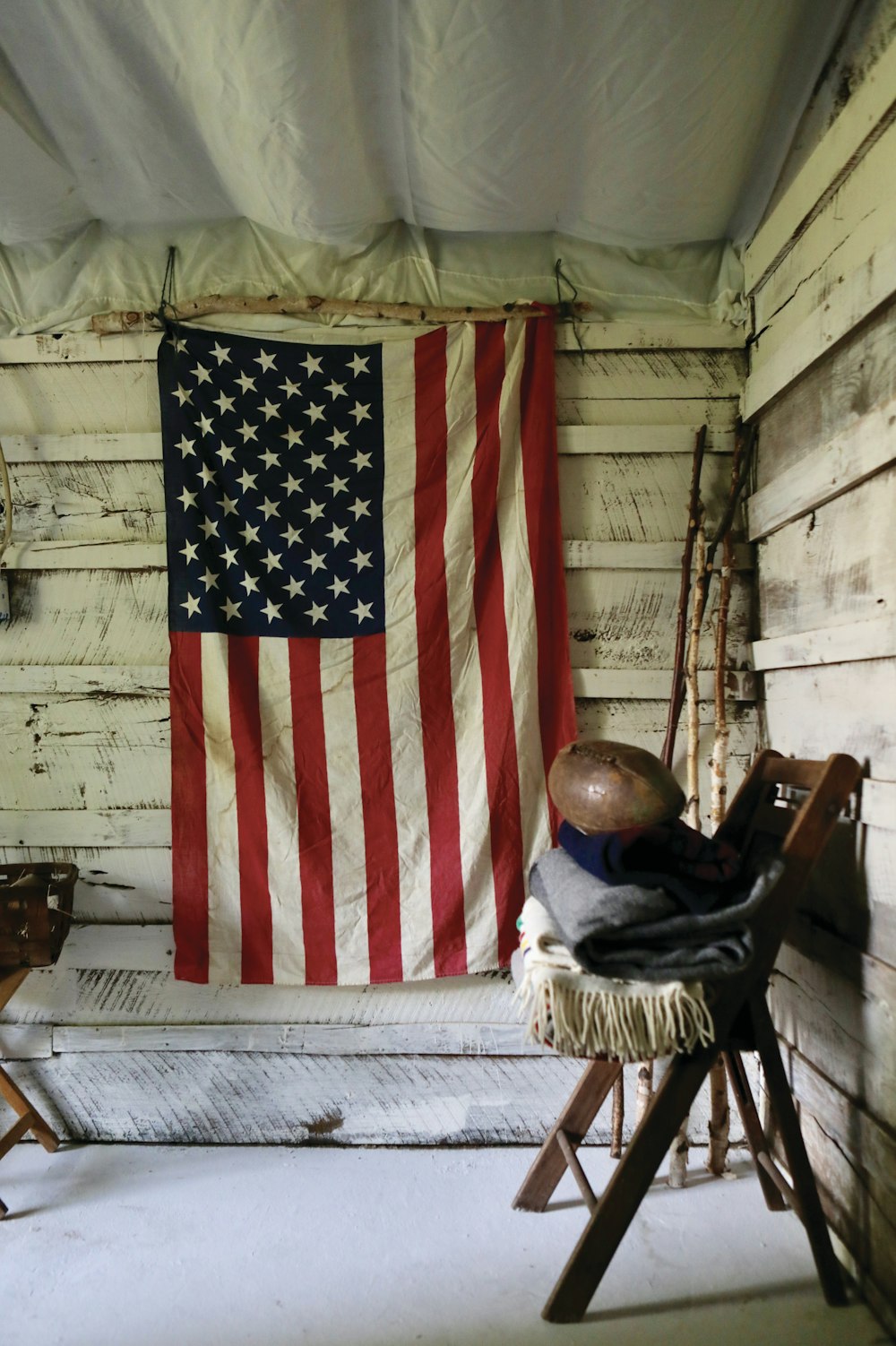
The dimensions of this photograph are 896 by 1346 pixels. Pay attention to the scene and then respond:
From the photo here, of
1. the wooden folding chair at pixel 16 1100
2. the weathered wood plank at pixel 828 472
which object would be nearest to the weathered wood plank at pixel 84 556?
the wooden folding chair at pixel 16 1100

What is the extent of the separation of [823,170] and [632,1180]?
222 centimetres

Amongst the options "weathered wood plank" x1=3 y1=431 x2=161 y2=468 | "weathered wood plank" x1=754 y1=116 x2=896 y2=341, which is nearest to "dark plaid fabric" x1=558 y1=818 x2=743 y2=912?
"weathered wood plank" x1=754 y1=116 x2=896 y2=341

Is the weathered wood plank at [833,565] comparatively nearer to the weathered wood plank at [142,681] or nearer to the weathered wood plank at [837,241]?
the weathered wood plank at [142,681]

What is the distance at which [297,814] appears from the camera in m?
2.16

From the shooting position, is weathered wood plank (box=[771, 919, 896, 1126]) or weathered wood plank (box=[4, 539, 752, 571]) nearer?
weathered wood plank (box=[771, 919, 896, 1126])

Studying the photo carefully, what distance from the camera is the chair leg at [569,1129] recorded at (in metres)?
1.76

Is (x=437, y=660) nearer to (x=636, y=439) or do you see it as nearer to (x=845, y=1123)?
(x=636, y=439)

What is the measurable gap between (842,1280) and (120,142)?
3047 mm

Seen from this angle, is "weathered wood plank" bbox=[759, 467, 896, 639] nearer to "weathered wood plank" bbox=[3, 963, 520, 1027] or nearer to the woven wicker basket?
"weathered wood plank" bbox=[3, 963, 520, 1027]

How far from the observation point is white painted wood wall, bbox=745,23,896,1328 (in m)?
1.50

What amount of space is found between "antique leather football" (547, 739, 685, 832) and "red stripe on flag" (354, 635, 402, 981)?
74 cm

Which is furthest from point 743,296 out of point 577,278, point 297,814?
point 297,814

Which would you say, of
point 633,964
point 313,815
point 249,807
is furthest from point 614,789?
point 249,807

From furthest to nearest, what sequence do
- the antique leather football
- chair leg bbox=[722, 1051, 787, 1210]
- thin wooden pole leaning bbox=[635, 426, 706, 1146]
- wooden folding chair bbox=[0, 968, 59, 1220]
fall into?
1. thin wooden pole leaning bbox=[635, 426, 706, 1146]
2. wooden folding chair bbox=[0, 968, 59, 1220]
3. chair leg bbox=[722, 1051, 787, 1210]
4. the antique leather football
